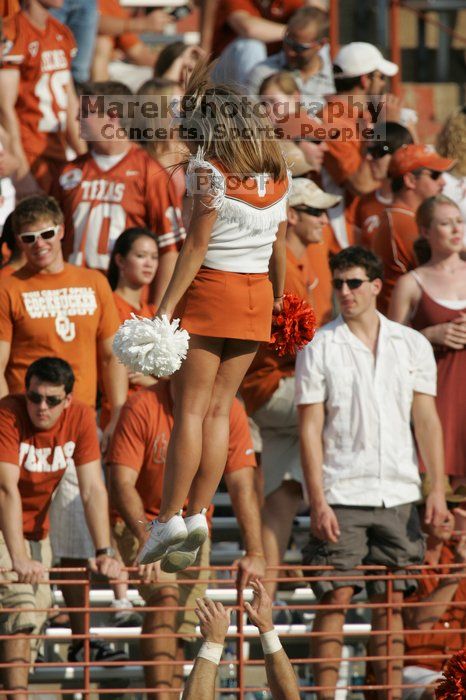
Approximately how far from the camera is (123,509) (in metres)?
6.99

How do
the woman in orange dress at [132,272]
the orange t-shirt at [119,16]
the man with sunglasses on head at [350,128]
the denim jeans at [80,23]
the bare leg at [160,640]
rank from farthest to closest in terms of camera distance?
the orange t-shirt at [119,16] < the denim jeans at [80,23] < the man with sunglasses on head at [350,128] < the woman in orange dress at [132,272] < the bare leg at [160,640]

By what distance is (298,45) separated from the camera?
10.1 meters

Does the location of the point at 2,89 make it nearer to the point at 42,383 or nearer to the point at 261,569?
the point at 42,383

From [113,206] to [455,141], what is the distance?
2.29 meters

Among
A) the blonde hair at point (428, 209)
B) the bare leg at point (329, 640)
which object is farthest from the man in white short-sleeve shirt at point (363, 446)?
the blonde hair at point (428, 209)

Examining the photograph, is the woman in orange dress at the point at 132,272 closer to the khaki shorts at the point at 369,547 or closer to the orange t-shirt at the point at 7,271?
the orange t-shirt at the point at 7,271

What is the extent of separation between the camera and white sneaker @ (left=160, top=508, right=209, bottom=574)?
5.37 meters

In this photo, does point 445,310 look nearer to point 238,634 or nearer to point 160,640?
point 238,634

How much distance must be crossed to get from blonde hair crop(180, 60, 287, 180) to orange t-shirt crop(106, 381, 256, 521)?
2.26 metres

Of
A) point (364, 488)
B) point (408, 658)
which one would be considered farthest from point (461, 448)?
point (408, 658)

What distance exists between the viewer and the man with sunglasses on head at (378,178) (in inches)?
350

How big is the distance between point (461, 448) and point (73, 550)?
2.15 metres

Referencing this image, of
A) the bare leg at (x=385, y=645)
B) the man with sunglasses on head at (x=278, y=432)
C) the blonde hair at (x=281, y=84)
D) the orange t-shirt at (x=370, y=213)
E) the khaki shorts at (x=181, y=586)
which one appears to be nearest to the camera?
the khaki shorts at (x=181, y=586)

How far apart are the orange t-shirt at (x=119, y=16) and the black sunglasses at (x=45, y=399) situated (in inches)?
224
